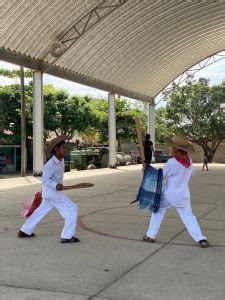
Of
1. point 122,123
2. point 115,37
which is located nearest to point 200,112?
point 122,123

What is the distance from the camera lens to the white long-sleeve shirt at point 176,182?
22.4 ft

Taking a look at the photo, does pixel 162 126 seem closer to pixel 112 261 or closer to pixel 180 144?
pixel 180 144

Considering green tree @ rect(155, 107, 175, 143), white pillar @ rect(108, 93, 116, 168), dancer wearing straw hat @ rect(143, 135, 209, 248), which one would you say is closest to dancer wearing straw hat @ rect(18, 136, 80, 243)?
dancer wearing straw hat @ rect(143, 135, 209, 248)

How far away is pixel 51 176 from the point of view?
7094 millimetres

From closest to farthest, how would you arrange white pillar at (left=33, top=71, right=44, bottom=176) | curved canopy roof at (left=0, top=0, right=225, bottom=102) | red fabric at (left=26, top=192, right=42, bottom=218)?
red fabric at (left=26, top=192, right=42, bottom=218) < curved canopy roof at (left=0, top=0, right=225, bottom=102) < white pillar at (left=33, top=71, right=44, bottom=176)

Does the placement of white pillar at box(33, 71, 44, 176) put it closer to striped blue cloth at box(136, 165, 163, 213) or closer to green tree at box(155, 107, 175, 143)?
striped blue cloth at box(136, 165, 163, 213)

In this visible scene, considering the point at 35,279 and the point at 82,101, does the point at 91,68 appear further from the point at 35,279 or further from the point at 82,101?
the point at 35,279

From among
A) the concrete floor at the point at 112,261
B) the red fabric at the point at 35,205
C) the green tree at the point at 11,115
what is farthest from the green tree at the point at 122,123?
the red fabric at the point at 35,205

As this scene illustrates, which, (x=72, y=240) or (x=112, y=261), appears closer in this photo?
(x=112, y=261)

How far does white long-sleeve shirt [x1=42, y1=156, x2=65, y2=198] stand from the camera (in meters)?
Answer: 7.03

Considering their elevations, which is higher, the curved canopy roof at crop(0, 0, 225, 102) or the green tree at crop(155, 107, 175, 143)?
the curved canopy roof at crop(0, 0, 225, 102)

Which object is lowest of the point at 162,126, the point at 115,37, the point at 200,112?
the point at 162,126

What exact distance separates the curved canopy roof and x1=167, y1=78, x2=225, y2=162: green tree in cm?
728

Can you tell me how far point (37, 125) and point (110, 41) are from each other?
6228 millimetres
